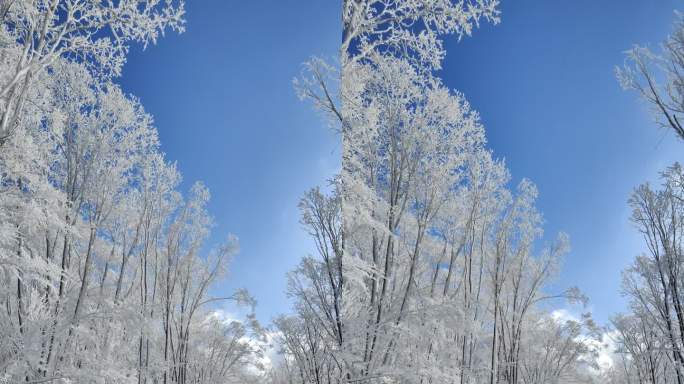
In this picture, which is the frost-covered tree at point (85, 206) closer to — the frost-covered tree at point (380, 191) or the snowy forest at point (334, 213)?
the snowy forest at point (334, 213)

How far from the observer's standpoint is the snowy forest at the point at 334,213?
6.00 meters

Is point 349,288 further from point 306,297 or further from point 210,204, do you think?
point 210,204

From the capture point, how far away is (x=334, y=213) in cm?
629

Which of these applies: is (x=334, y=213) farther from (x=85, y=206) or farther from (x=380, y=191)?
(x=85, y=206)

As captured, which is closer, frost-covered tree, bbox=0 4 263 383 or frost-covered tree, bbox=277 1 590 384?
frost-covered tree, bbox=0 4 263 383

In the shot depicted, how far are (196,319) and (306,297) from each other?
11714 millimetres

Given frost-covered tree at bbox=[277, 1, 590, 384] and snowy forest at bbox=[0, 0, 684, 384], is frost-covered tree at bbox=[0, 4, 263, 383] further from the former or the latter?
frost-covered tree at bbox=[277, 1, 590, 384]

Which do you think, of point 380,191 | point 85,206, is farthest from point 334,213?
point 85,206

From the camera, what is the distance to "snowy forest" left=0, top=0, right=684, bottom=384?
600 centimetres

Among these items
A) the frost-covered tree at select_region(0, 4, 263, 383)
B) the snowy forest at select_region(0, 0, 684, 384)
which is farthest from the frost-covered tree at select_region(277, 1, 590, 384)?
the frost-covered tree at select_region(0, 4, 263, 383)

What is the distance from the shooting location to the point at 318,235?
6.30m

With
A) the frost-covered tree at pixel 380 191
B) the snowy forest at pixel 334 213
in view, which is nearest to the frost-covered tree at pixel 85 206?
the snowy forest at pixel 334 213

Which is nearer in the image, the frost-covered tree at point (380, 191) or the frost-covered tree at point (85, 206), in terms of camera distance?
the frost-covered tree at point (85, 206)

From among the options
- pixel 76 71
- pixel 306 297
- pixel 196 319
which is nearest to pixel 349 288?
pixel 306 297
